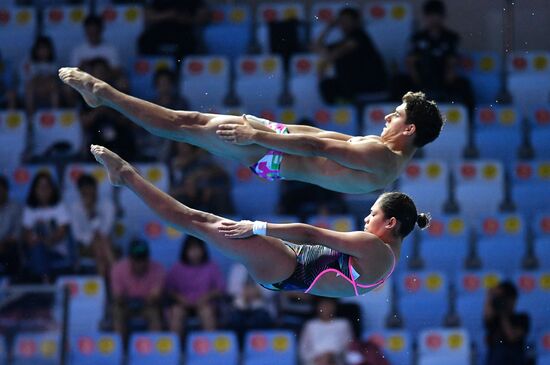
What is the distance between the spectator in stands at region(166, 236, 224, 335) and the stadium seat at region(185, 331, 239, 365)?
20 centimetres


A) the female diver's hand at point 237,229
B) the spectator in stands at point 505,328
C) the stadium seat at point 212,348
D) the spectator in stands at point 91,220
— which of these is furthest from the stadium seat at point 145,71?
the female diver's hand at point 237,229

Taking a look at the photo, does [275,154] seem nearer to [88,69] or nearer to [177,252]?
[177,252]

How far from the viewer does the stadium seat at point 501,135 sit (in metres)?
13.5

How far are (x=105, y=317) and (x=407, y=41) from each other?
14.2 feet

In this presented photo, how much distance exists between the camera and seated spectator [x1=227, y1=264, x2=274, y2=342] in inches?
483

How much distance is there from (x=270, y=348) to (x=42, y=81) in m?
3.99

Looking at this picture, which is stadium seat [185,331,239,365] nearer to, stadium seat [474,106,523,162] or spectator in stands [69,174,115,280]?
spectator in stands [69,174,115,280]

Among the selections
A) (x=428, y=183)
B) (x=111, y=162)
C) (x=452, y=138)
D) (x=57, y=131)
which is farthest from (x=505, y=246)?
(x=111, y=162)

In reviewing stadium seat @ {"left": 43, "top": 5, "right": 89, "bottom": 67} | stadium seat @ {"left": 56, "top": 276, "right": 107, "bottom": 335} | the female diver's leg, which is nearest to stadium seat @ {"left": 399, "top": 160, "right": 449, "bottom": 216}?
stadium seat @ {"left": 56, "top": 276, "right": 107, "bottom": 335}

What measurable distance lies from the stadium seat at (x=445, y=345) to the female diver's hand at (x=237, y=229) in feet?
12.9

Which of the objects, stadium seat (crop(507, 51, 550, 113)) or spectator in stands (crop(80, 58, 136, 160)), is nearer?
spectator in stands (crop(80, 58, 136, 160))

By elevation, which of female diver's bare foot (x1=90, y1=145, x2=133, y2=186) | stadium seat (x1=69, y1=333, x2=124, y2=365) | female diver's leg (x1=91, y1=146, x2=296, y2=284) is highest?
female diver's bare foot (x1=90, y1=145, x2=133, y2=186)

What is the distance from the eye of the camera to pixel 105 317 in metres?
12.5

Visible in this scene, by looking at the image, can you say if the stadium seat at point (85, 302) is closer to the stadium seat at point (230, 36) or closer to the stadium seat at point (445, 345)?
the stadium seat at point (445, 345)
